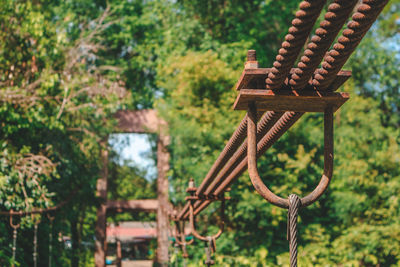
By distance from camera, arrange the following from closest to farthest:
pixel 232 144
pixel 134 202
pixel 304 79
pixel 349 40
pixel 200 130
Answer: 1. pixel 349 40
2. pixel 304 79
3. pixel 232 144
4. pixel 200 130
5. pixel 134 202

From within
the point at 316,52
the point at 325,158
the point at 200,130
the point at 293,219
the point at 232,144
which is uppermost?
the point at 200,130

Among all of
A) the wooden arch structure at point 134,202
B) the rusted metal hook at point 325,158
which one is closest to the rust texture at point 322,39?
the rusted metal hook at point 325,158

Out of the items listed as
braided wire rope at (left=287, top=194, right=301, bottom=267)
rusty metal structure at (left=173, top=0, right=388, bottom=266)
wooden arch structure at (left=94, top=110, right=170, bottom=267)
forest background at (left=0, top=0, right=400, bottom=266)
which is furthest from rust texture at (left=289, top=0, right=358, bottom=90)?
wooden arch structure at (left=94, top=110, right=170, bottom=267)

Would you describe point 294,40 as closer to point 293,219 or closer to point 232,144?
point 293,219

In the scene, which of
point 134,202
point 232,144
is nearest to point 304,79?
point 232,144

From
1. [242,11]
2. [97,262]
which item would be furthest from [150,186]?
[242,11]

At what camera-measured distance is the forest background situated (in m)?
7.66

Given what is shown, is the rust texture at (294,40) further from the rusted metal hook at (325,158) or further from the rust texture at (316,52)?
the rusted metal hook at (325,158)

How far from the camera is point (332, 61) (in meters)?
1.33

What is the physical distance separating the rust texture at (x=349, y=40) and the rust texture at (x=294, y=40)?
9cm

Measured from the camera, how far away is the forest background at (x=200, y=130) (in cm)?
766

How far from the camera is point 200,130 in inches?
378

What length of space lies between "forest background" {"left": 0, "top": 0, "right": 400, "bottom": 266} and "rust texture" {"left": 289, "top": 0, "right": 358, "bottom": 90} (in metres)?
5.45

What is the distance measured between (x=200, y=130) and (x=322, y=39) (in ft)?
27.6
